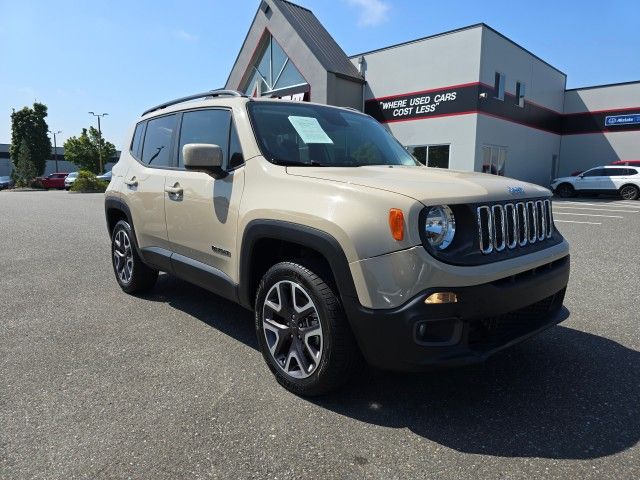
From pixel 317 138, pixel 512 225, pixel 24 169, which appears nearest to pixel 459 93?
pixel 317 138

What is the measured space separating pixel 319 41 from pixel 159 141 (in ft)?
69.7

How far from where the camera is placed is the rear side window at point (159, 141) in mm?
4250

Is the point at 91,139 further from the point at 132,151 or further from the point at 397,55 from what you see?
the point at 132,151

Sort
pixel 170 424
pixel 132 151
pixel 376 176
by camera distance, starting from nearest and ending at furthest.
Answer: pixel 170 424, pixel 376 176, pixel 132 151

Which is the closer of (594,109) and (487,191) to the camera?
(487,191)

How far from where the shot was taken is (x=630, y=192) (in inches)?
819

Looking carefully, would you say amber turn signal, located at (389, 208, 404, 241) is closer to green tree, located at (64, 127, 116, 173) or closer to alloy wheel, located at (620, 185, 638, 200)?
alloy wheel, located at (620, 185, 638, 200)

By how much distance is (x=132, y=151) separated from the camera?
4926mm

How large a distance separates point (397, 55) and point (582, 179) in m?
10.1

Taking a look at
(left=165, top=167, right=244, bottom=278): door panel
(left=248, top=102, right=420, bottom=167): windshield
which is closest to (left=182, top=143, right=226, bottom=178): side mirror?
(left=165, top=167, right=244, bottom=278): door panel

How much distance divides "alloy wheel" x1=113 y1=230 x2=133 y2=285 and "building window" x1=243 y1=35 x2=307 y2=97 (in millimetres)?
19202

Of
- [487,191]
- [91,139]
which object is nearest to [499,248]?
[487,191]

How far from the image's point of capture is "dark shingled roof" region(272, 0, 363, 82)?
22.3 meters

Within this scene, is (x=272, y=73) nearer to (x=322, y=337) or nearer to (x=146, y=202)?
(x=146, y=202)
